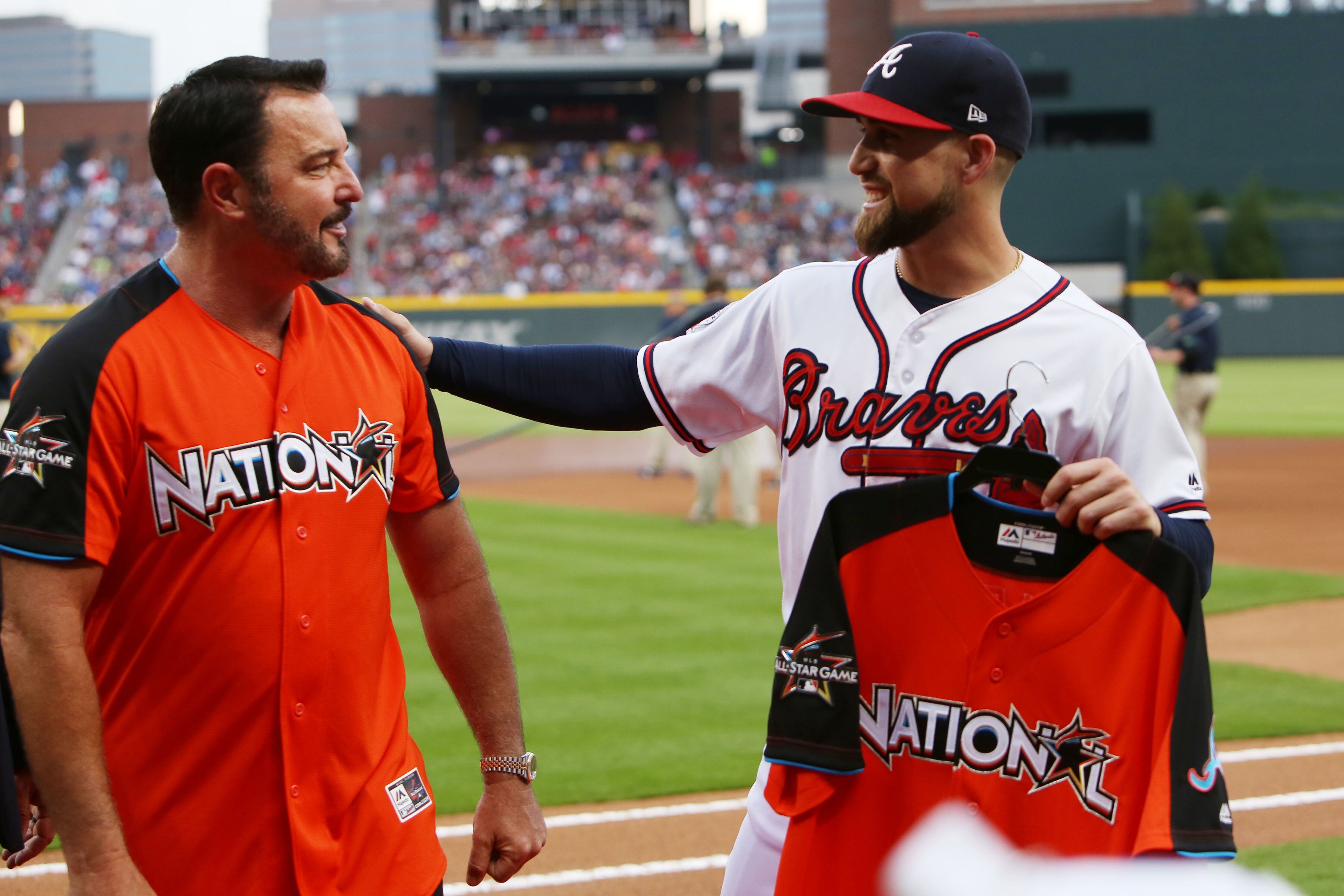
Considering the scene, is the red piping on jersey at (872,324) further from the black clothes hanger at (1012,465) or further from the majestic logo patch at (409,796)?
the majestic logo patch at (409,796)

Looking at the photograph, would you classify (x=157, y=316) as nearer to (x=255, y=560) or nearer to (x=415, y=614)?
(x=255, y=560)

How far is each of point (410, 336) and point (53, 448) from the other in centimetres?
83

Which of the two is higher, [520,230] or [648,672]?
[520,230]

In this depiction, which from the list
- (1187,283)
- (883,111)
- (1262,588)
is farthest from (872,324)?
(1187,283)

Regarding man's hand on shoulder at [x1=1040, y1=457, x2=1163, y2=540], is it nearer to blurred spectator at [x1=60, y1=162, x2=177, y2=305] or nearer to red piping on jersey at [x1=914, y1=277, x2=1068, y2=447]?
red piping on jersey at [x1=914, y1=277, x2=1068, y2=447]

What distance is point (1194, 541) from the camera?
225 centimetres

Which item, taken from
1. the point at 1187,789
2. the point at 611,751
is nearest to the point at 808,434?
the point at 1187,789

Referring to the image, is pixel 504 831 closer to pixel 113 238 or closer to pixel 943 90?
pixel 943 90

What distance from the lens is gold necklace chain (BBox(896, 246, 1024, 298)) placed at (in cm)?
255

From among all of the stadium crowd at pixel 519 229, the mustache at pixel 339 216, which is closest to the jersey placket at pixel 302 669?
the mustache at pixel 339 216

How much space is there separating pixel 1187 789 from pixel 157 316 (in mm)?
1886

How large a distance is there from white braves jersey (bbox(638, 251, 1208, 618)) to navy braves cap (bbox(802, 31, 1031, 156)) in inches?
11.8

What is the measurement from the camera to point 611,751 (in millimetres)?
6336

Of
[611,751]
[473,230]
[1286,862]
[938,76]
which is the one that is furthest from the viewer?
[473,230]
